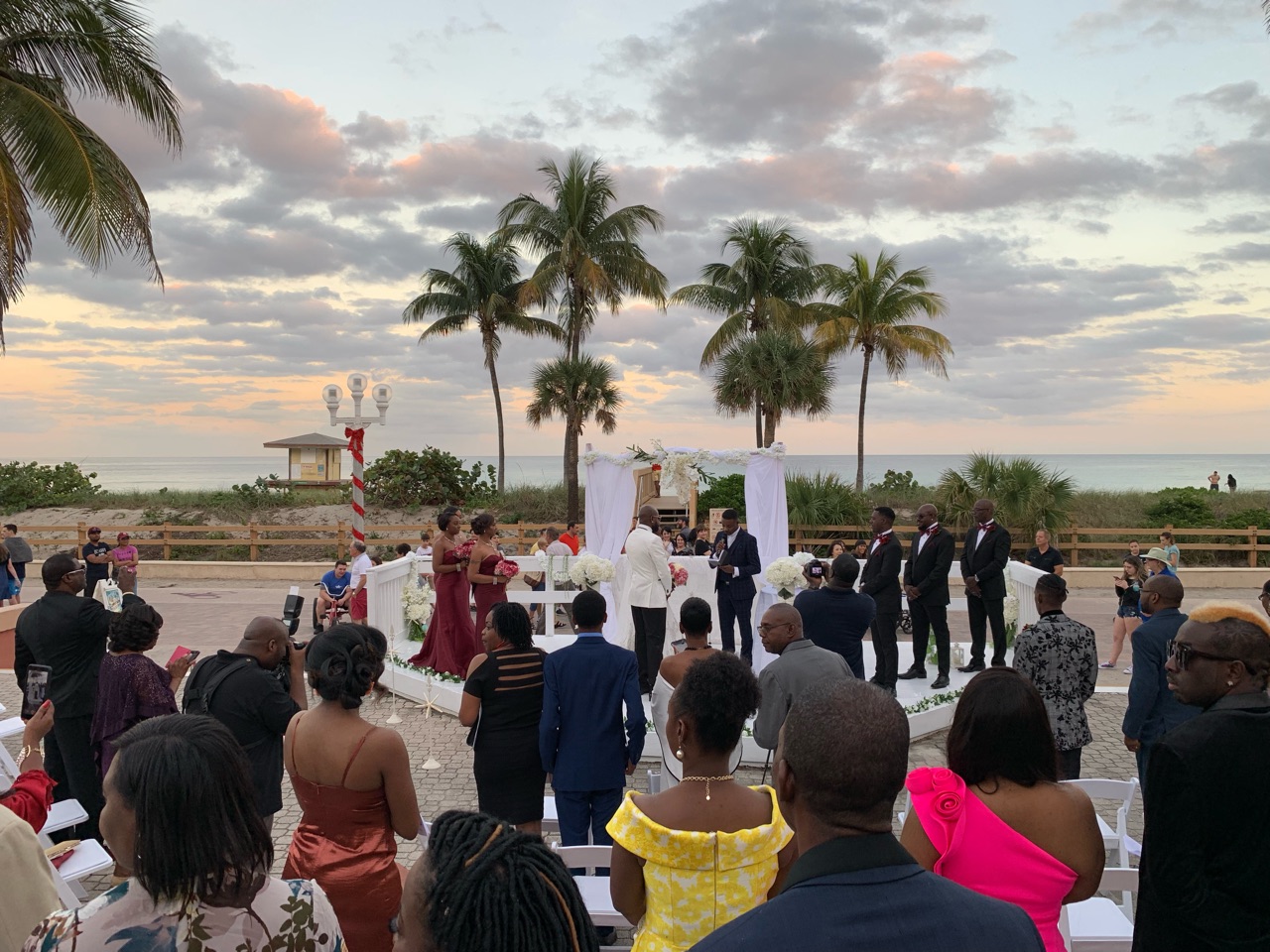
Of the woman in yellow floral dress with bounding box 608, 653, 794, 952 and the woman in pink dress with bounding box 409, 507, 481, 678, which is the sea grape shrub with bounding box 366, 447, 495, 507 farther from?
the woman in yellow floral dress with bounding box 608, 653, 794, 952

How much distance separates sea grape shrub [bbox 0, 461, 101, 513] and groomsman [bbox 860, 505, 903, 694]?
110ft

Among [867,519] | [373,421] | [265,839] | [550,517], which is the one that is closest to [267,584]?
[373,421]

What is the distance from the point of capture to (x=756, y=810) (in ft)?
9.19

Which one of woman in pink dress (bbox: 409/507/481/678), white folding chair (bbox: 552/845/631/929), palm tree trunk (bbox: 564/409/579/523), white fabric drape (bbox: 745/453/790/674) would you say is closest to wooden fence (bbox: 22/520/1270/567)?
palm tree trunk (bbox: 564/409/579/523)

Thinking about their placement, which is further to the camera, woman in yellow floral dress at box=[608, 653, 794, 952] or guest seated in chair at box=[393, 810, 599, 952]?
woman in yellow floral dress at box=[608, 653, 794, 952]

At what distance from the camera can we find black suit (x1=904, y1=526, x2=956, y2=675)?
9.77 m

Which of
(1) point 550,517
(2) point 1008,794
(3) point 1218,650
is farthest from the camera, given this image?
(1) point 550,517

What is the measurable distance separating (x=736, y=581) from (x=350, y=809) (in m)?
8.07

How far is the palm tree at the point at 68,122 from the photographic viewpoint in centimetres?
→ 1066

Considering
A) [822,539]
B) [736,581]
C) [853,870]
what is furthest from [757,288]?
[853,870]

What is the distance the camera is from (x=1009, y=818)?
8.52ft

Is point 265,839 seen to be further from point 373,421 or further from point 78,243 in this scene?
point 373,421

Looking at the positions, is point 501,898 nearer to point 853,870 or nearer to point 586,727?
point 853,870

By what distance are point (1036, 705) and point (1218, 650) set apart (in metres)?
0.80
